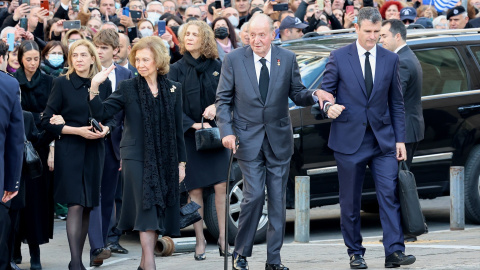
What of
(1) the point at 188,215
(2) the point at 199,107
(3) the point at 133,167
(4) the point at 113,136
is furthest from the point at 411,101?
(3) the point at 133,167

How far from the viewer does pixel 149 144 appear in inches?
351

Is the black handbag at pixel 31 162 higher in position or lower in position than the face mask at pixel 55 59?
lower

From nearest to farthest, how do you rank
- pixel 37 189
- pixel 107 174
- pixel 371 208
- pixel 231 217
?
1. pixel 37 189
2. pixel 107 174
3. pixel 231 217
4. pixel 371 208

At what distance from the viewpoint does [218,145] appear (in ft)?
33.5

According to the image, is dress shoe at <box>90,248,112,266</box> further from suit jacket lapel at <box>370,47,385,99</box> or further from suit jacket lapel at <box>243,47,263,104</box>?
suit jacket lapel at <box>370,47,385,99</box>

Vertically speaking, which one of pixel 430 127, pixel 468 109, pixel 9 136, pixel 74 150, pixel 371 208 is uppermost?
pixel 9 136

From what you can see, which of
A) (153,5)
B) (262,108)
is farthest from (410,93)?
(153,5)

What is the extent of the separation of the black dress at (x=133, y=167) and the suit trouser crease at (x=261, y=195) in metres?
0.61

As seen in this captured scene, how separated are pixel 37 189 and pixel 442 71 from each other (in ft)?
16.2

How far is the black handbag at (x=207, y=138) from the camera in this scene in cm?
999

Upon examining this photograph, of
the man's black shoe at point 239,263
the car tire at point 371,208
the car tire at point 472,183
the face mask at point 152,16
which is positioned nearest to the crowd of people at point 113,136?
the man's black shoe at point 239,263

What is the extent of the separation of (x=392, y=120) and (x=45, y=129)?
317cm

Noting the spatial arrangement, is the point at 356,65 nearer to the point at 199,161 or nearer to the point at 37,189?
the point at 199,161

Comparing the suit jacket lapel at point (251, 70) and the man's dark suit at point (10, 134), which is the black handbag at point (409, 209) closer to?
the suit jacket lapel at point (251, 70)
